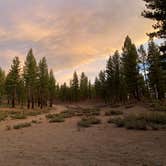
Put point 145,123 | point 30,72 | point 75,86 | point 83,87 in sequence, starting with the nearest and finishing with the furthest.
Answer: point 145,123 < point 30,72 < point 75,86 < point 83,87

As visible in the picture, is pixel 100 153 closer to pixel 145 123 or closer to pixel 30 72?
pixel 145 123

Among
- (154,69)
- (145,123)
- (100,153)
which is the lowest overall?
(100,153)

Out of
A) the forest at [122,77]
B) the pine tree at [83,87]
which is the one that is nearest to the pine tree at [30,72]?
the forest at [122,77]

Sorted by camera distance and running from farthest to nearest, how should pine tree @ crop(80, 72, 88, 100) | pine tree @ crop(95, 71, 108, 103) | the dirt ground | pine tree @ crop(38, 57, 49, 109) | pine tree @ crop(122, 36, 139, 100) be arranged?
pine tree @ crop(80, 72, 88, 100) < pine tree @ crop(95, 71, 108, 103) < pine tree @ crop(38, 57, 49, 109) < pine tree @ crop(122, 36, 139, 100) < the dirt ground

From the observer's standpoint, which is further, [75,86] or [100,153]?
[75,86]

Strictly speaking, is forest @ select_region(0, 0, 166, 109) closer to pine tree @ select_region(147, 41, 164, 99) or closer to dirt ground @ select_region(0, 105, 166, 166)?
pine tree @ select_region(147, 41, 164, 99)

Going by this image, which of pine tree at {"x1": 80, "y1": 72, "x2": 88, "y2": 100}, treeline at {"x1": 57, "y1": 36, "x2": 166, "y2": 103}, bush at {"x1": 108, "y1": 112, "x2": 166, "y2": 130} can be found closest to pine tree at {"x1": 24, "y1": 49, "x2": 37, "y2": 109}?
treeline at {"x1": 57, "y1": 36, "x2": 166, "y2": 103}

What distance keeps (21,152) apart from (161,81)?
44429mm

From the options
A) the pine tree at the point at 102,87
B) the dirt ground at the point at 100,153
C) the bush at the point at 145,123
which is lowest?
the dirt ground at the point at 100,153

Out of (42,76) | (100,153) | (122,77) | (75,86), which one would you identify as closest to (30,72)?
(42,76)

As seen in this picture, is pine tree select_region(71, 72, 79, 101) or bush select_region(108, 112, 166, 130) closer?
bush select_region(108, 112, 166, 130)

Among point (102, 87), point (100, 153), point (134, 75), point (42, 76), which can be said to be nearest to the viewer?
point (100, 153)

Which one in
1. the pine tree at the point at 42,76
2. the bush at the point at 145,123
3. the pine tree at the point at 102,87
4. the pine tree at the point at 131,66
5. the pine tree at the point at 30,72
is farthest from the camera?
the pine tree at the point at 102,87

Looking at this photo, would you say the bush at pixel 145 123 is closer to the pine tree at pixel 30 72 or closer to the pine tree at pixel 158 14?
the pine tree at pixel 158 14
